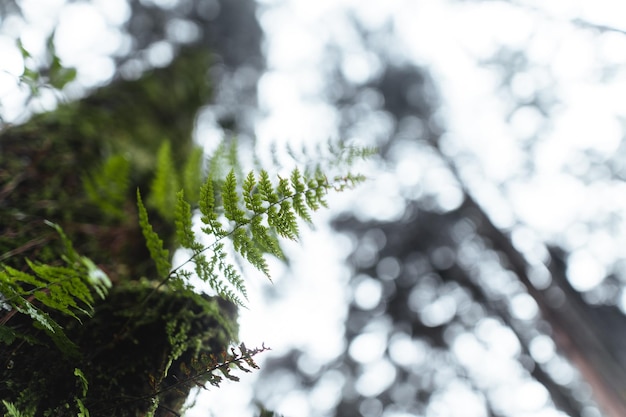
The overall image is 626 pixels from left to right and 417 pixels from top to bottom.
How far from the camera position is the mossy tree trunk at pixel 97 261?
4.48ft

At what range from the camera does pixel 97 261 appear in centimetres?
233

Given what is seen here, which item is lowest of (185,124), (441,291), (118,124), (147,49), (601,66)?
(441,291)

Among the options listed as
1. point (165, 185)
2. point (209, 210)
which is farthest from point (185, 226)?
point (165, 185)

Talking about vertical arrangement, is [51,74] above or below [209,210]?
above

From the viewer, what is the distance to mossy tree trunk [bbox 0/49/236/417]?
137 cm

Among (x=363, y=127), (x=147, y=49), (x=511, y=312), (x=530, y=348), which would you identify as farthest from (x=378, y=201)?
(x=147, y=49)

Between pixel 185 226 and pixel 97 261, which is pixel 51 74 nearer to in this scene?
pixel 97 261

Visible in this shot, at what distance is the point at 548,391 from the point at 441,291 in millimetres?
1820

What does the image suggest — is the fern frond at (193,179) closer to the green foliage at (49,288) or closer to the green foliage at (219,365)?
the green foliage at (49,288)

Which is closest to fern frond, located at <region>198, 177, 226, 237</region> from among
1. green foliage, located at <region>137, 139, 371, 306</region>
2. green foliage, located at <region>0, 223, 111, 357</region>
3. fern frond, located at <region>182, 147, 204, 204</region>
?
green foliage, located at <region>137, 139, 371, 306</region>

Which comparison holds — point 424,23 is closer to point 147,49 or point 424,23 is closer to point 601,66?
point 601,66

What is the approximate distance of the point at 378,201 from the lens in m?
6.56

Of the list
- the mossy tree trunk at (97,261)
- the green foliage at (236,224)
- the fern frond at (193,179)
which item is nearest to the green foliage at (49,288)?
the mossy tree trunk at (97,261)

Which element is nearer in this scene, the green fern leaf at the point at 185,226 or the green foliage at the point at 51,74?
the green fern leaf at the point at 185,226
